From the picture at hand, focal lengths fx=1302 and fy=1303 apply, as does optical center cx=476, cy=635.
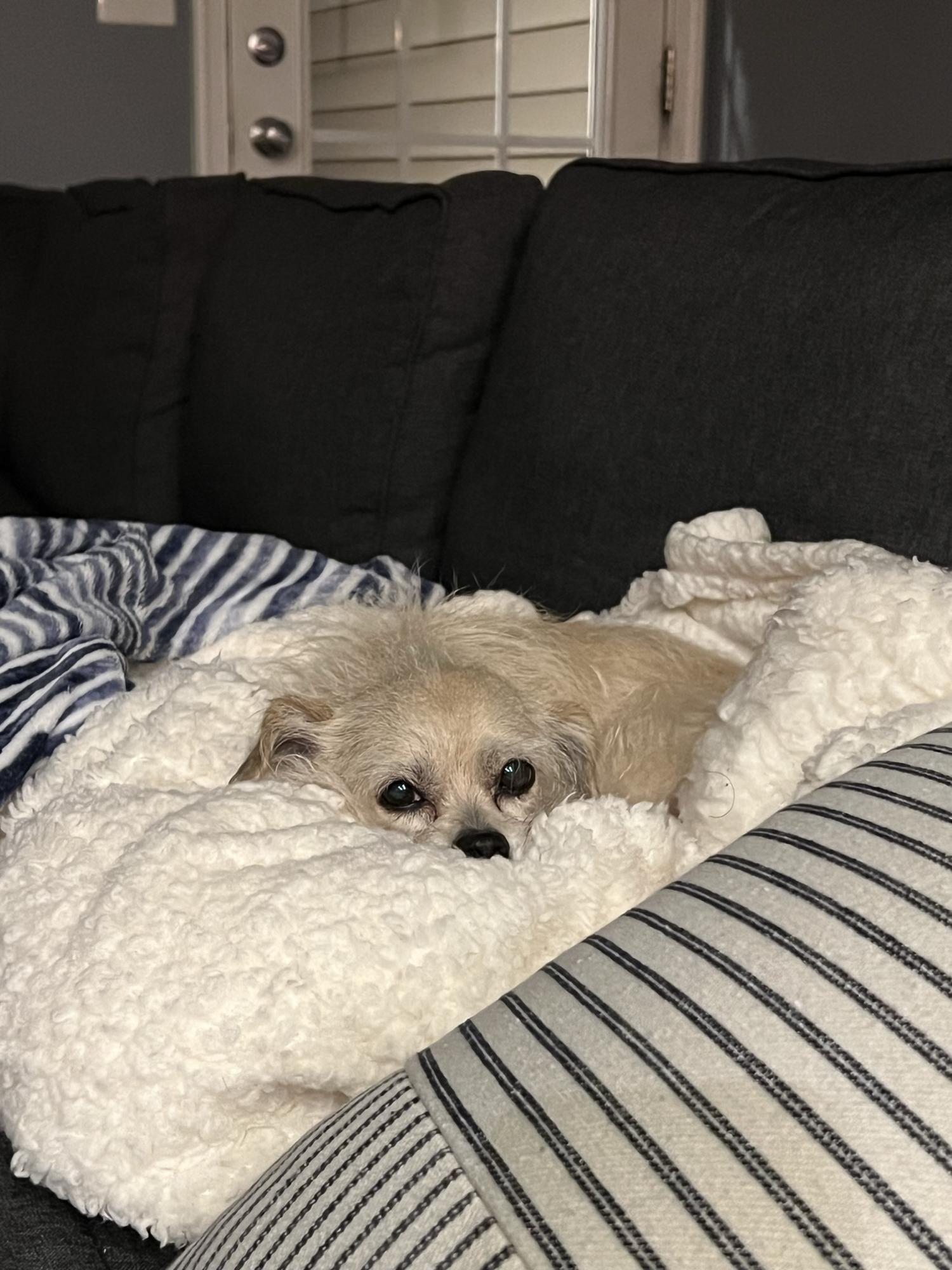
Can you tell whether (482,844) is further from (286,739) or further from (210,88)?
(210,88)

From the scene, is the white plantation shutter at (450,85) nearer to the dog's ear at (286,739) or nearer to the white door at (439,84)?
the white door at (439,84)

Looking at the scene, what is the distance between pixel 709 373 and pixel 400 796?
0.55m

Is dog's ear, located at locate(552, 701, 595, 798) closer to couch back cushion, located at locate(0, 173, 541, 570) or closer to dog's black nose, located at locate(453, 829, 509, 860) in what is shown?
dog's black nose, located at locate(453, 829, 509, 860)

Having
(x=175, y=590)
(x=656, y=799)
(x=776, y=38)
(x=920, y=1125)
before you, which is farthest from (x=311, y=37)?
(x=920, y=1125)

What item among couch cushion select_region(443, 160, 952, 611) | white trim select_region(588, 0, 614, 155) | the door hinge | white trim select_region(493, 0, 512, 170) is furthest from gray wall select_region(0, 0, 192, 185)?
couch cushion select_region(443, 160, 952, 611)

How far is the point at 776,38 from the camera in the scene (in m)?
4.08

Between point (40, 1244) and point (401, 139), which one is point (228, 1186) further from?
point (401, 139)

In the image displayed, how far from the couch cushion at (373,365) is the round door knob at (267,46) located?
2112mm

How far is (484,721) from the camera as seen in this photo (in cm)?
127

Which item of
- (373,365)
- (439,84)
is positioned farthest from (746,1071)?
(439,84)

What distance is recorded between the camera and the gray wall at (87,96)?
3803 mm

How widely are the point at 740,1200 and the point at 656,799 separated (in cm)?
68

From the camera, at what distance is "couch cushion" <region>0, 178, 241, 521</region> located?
2.31 metres

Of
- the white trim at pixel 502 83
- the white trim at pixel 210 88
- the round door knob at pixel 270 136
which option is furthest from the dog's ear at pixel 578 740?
the white trim at pixel 502 83
